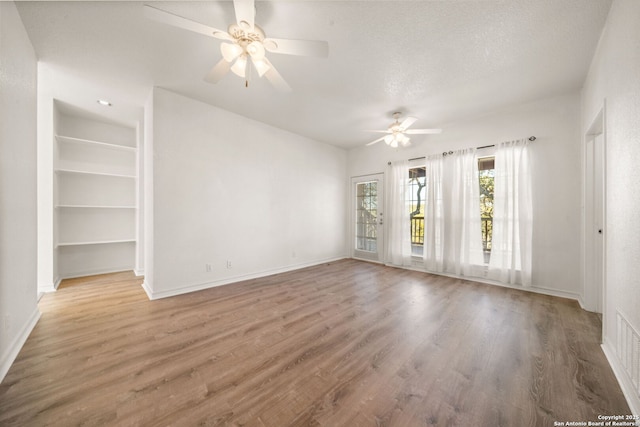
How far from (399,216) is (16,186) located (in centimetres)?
518

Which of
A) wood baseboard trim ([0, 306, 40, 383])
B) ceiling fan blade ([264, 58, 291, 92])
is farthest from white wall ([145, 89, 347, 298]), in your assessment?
ceiling fan blade ([264, 58, 291, 92])

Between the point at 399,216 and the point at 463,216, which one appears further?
the point at 399,216

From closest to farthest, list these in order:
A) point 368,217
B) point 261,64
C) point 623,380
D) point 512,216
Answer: point 623,380 < point 261,64 < point 512,216 < point 368,217

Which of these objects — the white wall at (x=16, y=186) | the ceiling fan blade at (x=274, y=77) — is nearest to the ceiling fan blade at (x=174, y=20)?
the ceiling fan blade at (x=274, y=77)

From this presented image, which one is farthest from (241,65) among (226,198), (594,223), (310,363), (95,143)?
(594,223)

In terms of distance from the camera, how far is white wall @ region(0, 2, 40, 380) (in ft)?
5.58

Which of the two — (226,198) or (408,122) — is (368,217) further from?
(226,198)

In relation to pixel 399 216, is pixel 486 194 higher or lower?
higher

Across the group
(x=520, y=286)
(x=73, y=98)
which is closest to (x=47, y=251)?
(x=73, y=98)

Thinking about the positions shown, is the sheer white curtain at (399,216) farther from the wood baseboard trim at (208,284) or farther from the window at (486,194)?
the wood baseboard trim at (208,284)

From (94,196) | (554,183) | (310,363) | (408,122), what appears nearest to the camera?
(310,363)

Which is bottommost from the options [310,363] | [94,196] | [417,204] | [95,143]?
[310,363]

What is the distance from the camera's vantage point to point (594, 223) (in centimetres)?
266

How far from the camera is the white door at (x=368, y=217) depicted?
5300 mm
